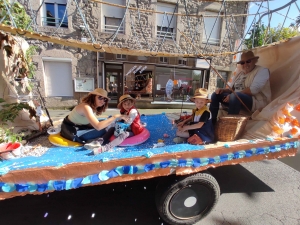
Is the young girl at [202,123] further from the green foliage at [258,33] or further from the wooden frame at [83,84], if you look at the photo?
the wooden frame at [83,84]

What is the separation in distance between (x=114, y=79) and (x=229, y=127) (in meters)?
7.12

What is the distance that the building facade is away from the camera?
7047mm

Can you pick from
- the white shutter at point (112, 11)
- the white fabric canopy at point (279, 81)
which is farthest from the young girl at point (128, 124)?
the white shutter at point (112, 11)

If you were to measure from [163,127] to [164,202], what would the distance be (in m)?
1.44

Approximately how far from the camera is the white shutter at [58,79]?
7.33 m

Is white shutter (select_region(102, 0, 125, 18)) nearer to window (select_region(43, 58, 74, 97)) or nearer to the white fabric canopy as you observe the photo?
window (select_region(43, 58, 74, 97))

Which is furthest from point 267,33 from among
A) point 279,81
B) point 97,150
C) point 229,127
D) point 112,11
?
point 112,11

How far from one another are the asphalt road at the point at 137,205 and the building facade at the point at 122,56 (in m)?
5.43

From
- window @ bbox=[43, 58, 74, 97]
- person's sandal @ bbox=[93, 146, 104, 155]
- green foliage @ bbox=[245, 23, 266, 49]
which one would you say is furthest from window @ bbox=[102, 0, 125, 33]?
person's sandal @ bbox=[93, 146, 104, 155]

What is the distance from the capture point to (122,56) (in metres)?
7.95

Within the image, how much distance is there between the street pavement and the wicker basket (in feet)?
2.79

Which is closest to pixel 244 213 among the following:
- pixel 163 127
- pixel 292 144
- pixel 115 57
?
pixel 292 144

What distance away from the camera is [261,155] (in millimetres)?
1823

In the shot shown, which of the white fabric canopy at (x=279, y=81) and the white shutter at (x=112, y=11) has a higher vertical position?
the white shutter at (x=112, y=11)
